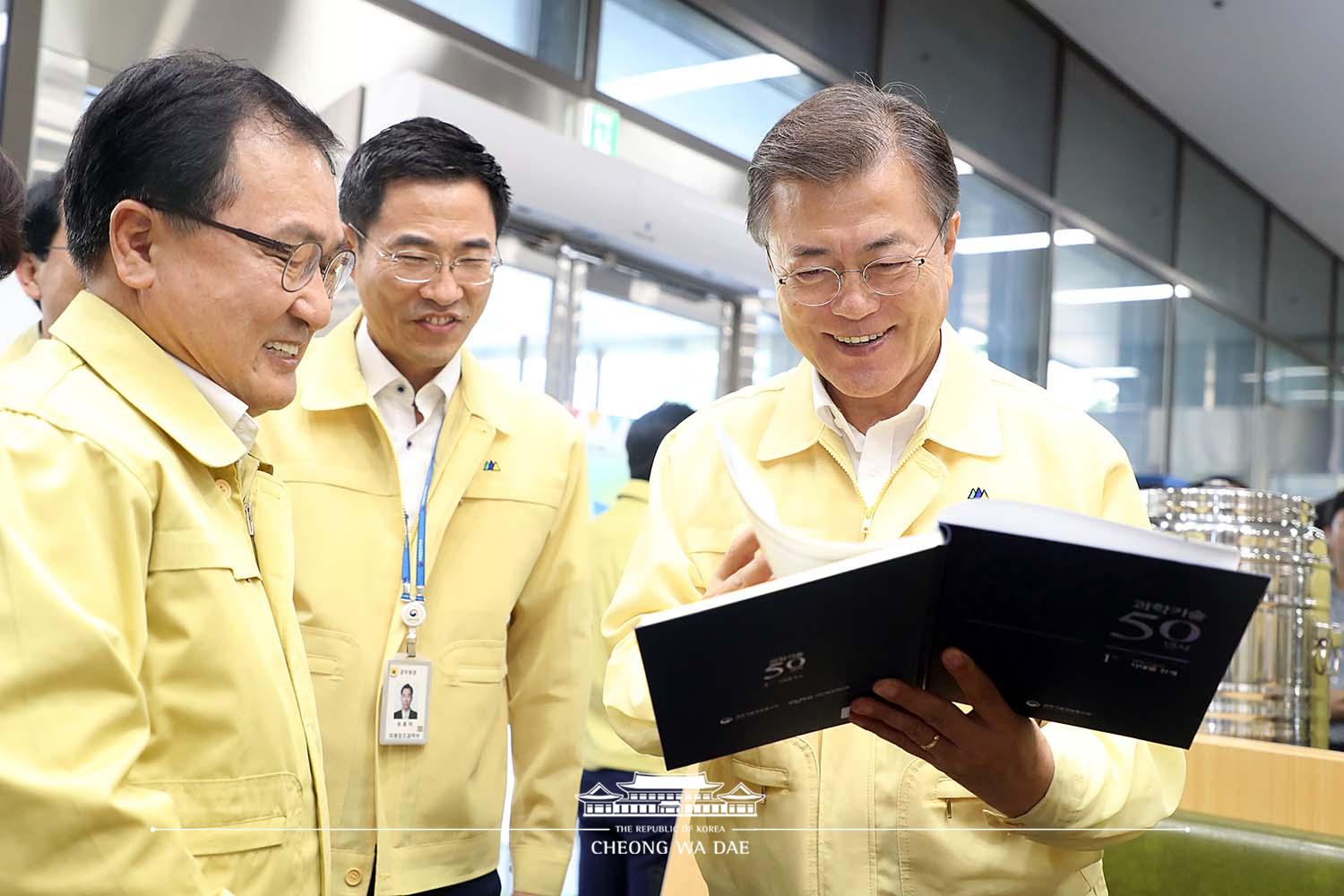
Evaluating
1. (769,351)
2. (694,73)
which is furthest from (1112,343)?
(694,73)

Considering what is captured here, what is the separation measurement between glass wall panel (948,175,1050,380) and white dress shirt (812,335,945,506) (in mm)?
5436

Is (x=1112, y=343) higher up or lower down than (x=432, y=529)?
higher up

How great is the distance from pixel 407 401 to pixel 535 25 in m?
3.15

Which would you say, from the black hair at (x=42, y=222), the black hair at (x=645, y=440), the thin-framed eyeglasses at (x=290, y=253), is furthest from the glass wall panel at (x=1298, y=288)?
the thin-framed eyeglasses at (x=290, y=253)

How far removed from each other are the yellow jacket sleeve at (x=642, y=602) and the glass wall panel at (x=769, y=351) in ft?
13.9

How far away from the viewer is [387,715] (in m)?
1.84

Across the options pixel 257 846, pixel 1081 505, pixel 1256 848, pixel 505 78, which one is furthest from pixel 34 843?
Answer: pixel 505 78

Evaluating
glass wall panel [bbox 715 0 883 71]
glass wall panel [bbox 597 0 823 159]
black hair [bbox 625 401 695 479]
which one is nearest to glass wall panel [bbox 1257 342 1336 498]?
glass wall panel [bbox 715 0 883 71]

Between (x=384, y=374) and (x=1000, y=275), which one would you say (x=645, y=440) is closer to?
(x=384, y=374)

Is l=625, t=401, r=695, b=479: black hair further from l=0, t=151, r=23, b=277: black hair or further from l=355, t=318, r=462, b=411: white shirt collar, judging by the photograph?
l=0, t=151, r=23, b=277: black hair

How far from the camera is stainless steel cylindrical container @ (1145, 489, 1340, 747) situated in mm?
2705

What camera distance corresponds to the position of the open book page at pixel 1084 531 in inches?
38.7

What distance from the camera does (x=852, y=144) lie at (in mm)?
1457

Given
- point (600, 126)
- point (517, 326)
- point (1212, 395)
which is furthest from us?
point (1212, 395)
